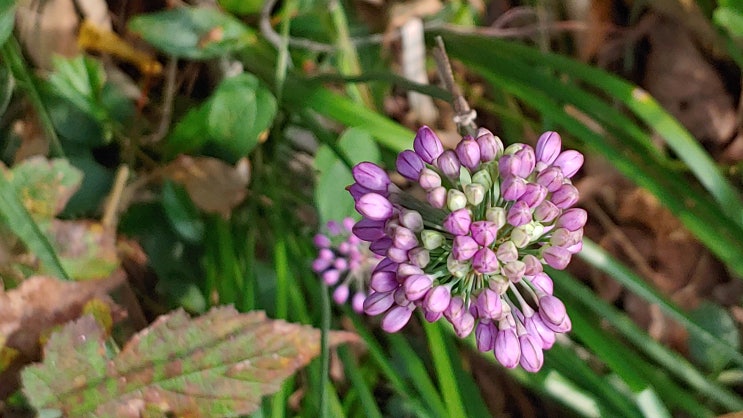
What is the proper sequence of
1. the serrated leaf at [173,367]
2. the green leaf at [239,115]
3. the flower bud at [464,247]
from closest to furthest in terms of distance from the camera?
the flower bud at [464,247]
the serrated leaf at [173,367]
the green leaf at [239,115]

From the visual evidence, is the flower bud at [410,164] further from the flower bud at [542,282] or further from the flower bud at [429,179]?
the flower bud at [542,282]

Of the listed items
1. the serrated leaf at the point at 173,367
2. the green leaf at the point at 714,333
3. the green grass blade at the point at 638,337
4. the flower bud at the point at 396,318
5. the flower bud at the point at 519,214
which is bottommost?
the green leaf at the point at 714,333

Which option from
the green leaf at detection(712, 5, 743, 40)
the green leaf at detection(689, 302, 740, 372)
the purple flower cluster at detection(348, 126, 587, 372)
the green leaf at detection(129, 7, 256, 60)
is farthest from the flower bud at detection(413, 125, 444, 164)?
the green leaf at detection(689, 302, 740, 372)

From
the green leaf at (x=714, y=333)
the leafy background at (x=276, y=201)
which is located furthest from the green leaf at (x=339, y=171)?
the green leaf at (x=714, y=333)

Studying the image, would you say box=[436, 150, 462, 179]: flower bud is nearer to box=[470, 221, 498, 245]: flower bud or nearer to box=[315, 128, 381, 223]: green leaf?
box=[470, 221, 498, 245]: flower bud

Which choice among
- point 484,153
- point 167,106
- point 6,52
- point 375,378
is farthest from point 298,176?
point 484,153

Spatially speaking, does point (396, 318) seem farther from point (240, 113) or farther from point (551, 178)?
point (240, 113)

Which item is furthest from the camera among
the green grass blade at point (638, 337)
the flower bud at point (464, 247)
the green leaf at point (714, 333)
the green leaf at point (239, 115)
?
the green leaf at point (714, 333)
